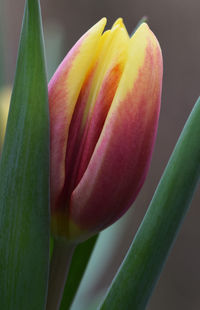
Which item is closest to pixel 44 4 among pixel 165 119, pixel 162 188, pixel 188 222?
pixel 165 119

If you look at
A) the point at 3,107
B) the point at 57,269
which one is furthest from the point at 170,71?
the point at 57,269

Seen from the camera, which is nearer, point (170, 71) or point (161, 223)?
point (161, 223)

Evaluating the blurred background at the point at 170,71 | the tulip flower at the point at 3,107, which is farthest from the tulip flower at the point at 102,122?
the blurred background at the point at 170,71

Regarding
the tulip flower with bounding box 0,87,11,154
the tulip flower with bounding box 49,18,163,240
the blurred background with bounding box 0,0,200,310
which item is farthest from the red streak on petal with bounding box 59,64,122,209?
the blurred background with bounding box 0,0,200,310

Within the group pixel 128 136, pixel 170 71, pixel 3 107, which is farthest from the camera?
pixel 170 71

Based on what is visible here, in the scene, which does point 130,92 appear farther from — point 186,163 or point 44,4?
point 44,4

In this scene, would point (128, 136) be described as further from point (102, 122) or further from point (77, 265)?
point (77, 265)

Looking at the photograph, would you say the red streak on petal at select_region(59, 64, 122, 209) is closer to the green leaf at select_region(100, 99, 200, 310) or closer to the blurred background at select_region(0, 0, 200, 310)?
the green leaf at select_region(100, 99, 200, 310)
